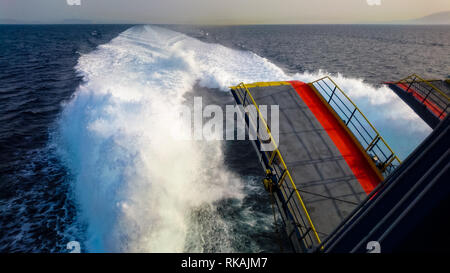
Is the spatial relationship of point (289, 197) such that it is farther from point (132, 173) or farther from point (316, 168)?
point (132, 173)

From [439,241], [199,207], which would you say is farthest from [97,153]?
[439,241]

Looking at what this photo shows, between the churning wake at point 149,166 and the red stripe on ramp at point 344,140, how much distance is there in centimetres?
458

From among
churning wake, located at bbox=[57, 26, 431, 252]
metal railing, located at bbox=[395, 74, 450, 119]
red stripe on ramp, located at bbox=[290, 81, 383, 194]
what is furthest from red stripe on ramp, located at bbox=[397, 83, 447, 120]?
red stripe on ramp, located at bbox=[290, 81, 383, 194]

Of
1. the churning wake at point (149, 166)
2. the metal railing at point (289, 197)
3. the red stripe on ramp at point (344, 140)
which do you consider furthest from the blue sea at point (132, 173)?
the red stripe on ramp at point (344, 140)

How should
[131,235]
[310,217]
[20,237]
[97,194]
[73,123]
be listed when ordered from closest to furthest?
1. [310,217]
2. [131,235]
3. [20,237]
4. [97,194]
5. [73,123]

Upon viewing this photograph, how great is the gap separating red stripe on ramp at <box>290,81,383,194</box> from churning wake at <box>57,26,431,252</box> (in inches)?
181

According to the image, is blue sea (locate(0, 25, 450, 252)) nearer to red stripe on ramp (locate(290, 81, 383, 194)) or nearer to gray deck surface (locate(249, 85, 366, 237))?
gray deck surface (locate(249, 85, 366, 237))

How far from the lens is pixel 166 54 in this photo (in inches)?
1117

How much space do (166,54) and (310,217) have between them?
2843 cm

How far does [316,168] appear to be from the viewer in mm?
8602

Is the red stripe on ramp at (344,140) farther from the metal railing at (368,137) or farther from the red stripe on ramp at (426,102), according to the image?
the red stripe on ramp at (426,102)

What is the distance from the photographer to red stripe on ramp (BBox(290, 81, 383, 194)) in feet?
27.2
